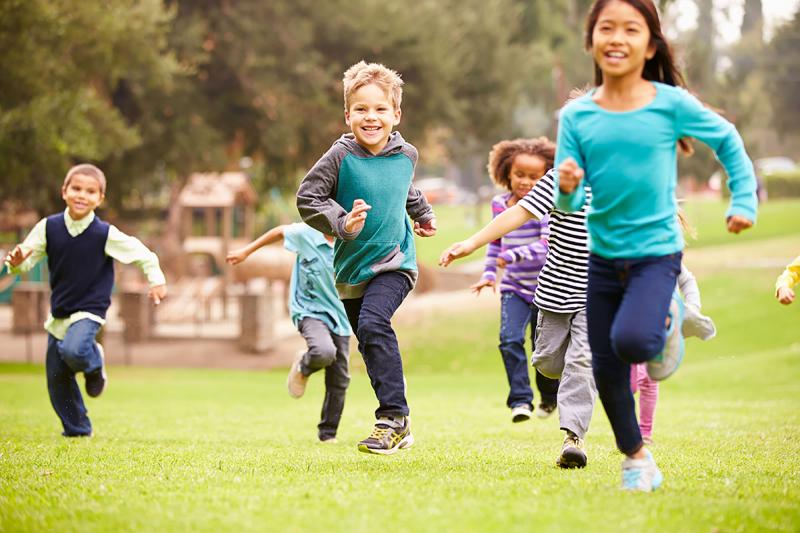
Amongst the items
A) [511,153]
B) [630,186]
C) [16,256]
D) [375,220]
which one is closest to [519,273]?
[511,153]

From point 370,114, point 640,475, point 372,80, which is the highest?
point 372,80

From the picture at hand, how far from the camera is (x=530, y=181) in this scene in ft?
28.6

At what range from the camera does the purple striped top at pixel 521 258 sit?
8.68 m

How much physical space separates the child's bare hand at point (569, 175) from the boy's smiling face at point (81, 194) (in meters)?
4.72

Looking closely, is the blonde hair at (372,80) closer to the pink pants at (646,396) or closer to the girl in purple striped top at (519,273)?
the girl in purple striped top at (519,273)

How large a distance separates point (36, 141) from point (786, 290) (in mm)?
15057

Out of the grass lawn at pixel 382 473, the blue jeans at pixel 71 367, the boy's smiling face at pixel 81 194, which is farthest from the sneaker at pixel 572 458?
the boy's smiling face at pixel 81 194

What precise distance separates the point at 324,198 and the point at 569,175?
1788 mm

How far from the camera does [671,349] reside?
5.17 metres

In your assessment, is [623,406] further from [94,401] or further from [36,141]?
[36,141]

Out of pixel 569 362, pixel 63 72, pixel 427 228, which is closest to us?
pixel 569 362

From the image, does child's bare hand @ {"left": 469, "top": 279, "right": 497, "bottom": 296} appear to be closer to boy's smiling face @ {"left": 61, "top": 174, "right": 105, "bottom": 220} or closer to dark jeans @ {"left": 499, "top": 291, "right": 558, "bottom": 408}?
dark jeans @ {"left": 499, "top": 291, "right": 558, "bottom": 408}

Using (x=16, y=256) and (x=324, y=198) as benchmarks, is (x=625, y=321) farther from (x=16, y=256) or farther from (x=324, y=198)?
(x=16, y=256)

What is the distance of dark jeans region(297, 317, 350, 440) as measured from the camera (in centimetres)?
842
